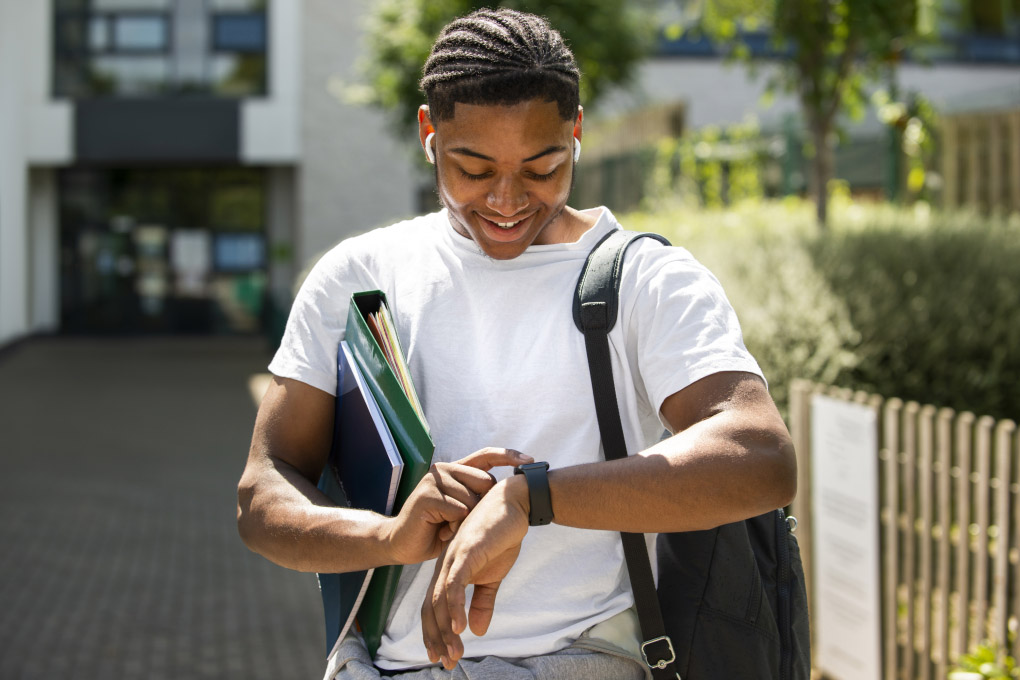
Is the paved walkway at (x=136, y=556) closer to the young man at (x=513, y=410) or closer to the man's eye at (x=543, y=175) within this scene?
the young man at (x=513, y=410)

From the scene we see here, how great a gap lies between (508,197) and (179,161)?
20.9 metres

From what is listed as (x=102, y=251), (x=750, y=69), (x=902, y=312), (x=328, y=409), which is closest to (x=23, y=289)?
(x=102, y=251)

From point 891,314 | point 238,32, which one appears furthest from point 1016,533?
point 238,32

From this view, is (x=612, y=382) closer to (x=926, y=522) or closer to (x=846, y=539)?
(x=926, y=522)

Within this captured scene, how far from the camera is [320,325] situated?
5.76 feet

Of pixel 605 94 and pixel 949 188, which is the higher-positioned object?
pixel 605 94

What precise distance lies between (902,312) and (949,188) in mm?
3583

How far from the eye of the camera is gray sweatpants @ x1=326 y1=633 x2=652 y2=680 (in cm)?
159

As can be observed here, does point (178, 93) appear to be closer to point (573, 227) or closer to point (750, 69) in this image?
point (750, 69)

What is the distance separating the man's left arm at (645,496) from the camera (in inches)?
56.3

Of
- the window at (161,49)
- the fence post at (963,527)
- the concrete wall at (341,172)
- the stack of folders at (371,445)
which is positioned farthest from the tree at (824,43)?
the window at (161,49)

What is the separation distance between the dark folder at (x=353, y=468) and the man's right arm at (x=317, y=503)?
0.11 feet

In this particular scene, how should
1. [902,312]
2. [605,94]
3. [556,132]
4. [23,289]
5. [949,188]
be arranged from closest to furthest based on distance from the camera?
[556,132] → [902,312] → [949,188] → [605,94] → [23,289]

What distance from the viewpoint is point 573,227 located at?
175cm
